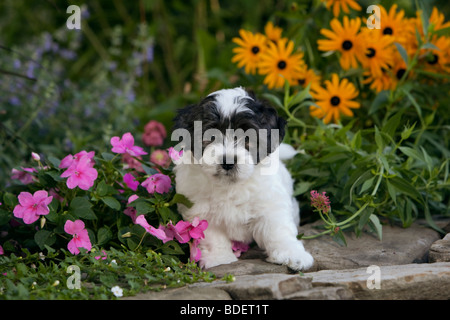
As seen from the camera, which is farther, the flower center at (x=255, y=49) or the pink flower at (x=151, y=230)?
the flower center at (x=255, y=49)

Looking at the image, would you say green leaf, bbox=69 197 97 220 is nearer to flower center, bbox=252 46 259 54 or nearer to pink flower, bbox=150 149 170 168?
pink flower, bbox=150 149 170 168

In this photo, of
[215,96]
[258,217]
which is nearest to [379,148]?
[258,217]

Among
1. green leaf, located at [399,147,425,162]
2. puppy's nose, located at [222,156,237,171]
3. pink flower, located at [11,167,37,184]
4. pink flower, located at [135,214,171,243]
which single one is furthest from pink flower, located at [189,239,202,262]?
green leaf, located at [399,147,425,162]

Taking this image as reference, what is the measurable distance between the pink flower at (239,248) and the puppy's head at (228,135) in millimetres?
769

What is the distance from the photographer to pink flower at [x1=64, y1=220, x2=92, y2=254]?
12.1 feet

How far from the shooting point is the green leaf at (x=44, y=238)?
146 inches

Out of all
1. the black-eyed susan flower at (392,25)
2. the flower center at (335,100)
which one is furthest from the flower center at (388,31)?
the flower center at (335,100)

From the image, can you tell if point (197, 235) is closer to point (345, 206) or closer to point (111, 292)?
point (111, 292)

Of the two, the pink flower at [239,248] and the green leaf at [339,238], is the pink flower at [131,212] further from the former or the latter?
the green leaf at [339,238]

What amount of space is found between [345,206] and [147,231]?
1.58m
